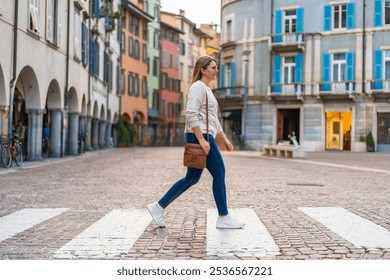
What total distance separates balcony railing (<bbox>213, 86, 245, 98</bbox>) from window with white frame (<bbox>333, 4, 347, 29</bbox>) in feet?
24.2

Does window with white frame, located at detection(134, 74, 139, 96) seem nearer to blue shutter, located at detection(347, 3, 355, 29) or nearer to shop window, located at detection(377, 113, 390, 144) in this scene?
blue shutter, located at detection(347, 3, 355, 29)

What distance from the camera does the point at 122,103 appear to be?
4975 centimetres

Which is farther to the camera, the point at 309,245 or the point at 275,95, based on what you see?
the point at 275,95

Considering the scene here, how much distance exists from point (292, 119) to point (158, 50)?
24.5 metres

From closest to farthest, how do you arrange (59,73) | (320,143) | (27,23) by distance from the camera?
(27,23) → (59,73) → (320,143)

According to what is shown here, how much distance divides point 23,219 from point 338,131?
34030mm

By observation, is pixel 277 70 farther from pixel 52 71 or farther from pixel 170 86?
pixel 170 86

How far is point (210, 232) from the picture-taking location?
6055 millimetres

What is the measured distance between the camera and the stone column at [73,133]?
1058 inches

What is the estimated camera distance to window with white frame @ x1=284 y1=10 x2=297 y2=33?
40.6 meters

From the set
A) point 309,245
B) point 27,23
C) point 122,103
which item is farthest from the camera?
point 122,103

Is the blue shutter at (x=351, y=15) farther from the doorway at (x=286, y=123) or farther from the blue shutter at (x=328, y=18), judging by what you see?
the doorway at (x=286, y=123)

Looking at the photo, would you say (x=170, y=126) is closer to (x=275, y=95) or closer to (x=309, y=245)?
(x=275, y=95)

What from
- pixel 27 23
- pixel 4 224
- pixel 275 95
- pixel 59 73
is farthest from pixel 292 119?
pixel 4 224
